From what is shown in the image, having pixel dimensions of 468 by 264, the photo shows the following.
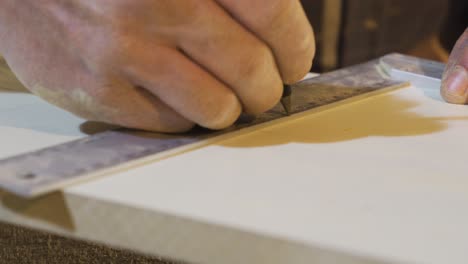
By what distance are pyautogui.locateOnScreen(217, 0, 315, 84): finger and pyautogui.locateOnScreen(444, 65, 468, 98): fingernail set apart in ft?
0.74

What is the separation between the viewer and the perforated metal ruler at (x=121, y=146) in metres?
0.40

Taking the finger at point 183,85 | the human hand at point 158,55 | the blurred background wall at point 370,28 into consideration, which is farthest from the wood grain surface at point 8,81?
the blurred background wall at point 370,28

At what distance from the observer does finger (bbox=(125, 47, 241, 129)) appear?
18.1 inches

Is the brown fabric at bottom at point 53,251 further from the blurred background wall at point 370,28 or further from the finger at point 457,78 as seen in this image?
the blurred background wall at point 370,28

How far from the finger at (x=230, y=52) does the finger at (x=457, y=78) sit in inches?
10.0

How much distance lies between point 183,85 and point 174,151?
0.18 ft

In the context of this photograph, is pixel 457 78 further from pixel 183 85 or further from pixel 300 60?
pixel 183 85

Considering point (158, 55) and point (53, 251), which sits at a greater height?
point (158, 55)

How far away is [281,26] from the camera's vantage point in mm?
465

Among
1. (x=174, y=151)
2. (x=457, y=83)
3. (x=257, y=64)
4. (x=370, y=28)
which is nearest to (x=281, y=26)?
(x=257, y=64)

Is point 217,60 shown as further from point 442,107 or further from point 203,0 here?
point 442,107

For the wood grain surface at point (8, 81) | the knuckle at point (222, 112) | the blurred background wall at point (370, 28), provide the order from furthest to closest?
the blurred background wall at point (370, 28) < the wood grain surface at point (8, 81) < the knuckle at point (222, 112)

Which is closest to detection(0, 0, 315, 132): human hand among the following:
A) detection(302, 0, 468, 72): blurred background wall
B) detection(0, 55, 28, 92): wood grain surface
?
detection(0, 55, 28, 92): wood grain surface

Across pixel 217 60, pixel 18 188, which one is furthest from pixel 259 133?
pixel 18 188
